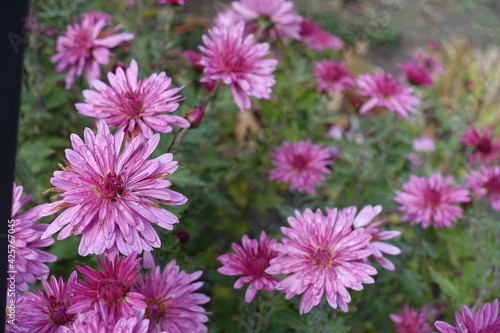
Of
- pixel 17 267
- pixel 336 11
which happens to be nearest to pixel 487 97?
pixel 336 11

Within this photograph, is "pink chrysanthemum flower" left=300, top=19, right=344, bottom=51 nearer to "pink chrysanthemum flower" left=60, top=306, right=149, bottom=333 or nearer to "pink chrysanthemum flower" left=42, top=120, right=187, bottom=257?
"pink chrysanthemum flower" left=42, top=120, right=187, bottom=257

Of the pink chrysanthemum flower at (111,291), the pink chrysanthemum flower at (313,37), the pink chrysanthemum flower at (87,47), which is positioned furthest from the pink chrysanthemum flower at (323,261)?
the pink chrysanthemum flower at (313,37)

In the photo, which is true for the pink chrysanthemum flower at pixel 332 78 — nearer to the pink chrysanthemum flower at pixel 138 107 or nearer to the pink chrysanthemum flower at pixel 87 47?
the pink chrysanthemum flower at pixel 87 47

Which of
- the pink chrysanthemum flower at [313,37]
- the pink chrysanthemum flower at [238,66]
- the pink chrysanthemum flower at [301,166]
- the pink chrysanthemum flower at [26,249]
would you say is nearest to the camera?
the pink chrysanthemum flower at [26,249]

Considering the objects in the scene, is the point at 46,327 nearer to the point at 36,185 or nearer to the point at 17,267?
the point at 17,267

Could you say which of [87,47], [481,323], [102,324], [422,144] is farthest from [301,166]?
[422,144]

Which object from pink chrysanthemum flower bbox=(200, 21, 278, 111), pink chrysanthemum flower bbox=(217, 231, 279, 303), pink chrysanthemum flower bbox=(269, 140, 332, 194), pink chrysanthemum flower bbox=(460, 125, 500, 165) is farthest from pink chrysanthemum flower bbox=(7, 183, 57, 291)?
pink chrysanthemum flower bbox=(460, 125, 500, 165)
